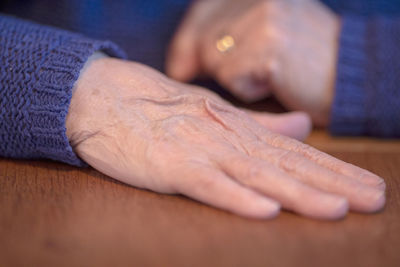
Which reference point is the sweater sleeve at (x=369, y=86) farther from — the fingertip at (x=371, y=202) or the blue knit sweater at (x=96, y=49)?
the fingertip at (x=371, y=202)

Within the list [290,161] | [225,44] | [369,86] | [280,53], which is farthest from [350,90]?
[290,161]

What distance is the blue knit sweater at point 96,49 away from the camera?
63 centimetres

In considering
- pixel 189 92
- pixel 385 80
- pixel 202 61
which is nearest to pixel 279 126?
pixel 189 92

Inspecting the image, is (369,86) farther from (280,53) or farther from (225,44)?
(225,44)

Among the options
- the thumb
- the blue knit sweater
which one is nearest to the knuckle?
the thumb

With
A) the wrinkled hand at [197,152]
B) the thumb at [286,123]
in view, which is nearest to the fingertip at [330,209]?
the wrinkled hand at [197,152]

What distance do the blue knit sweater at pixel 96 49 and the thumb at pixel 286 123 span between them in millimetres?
145

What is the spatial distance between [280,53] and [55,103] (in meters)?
0.52

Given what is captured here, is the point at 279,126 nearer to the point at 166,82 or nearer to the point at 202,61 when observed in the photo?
the point at 166,82

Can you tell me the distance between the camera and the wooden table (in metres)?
0.43

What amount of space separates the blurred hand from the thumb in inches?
6.3

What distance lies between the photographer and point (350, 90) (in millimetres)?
909

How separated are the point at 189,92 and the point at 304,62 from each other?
340 mm

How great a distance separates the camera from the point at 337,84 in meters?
0.91
